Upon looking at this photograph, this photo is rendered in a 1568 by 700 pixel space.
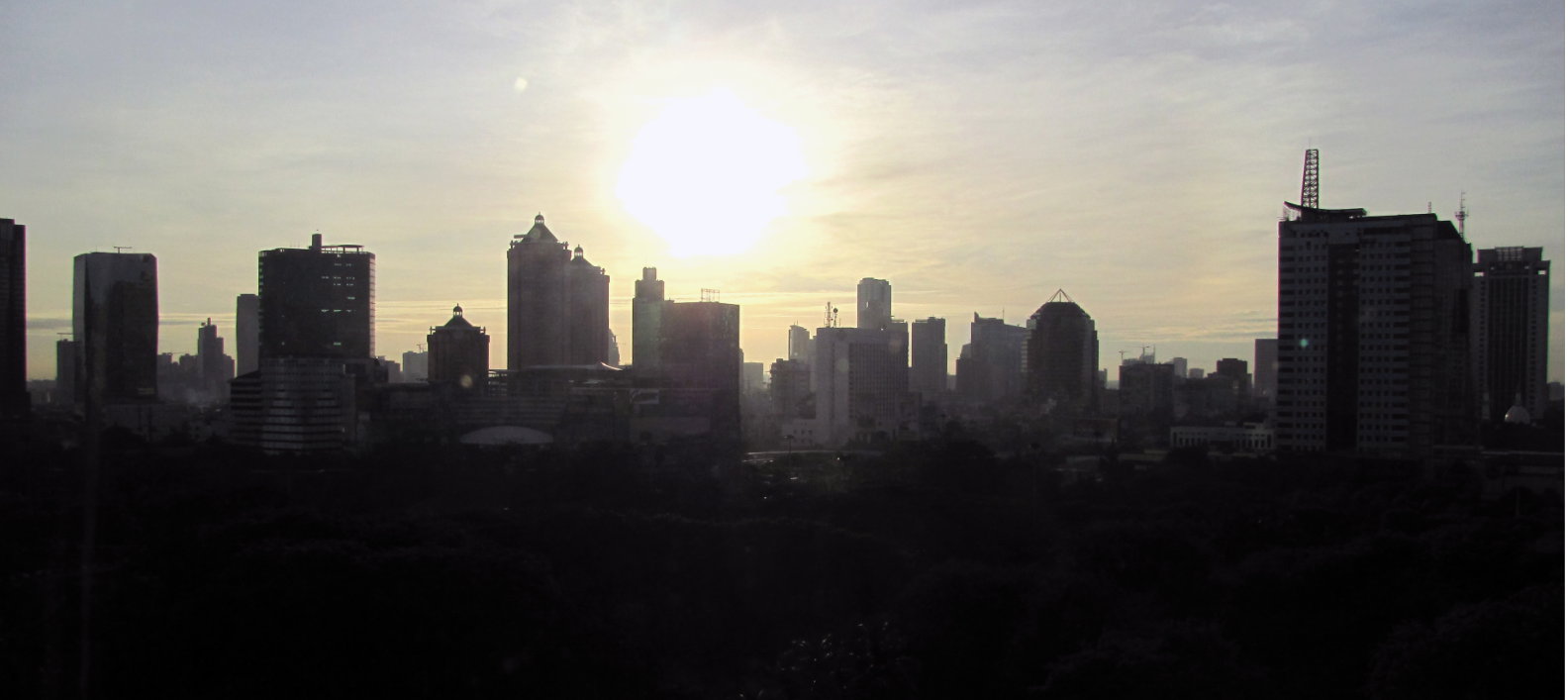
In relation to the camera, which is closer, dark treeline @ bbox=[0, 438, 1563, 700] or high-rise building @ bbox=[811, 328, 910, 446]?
dark treeline @ bbox=[0, 438, 1563, 700]

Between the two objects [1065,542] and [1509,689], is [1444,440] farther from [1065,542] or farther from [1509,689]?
[1509,689]

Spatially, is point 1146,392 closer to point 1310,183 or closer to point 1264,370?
point 1264,370

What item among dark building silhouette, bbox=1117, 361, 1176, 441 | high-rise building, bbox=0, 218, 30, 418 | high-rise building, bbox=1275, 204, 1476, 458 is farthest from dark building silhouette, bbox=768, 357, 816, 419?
high-rise building, bbox=0, 218, 30, 418

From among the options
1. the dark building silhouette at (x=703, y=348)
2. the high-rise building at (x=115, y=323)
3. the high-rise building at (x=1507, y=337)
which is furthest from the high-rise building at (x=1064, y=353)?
the high-rise building at (x=115, y=323)

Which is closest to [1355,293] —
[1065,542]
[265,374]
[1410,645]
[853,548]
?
[1065,542]

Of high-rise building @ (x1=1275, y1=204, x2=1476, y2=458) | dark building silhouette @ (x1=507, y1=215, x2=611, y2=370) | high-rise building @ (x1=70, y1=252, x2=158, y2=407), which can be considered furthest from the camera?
dark building silhouette @ (x1=507, y1=215, x2=611, y2=370)

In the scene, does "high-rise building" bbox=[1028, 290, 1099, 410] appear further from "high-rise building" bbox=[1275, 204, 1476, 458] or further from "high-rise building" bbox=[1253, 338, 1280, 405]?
"high-rise building" bbox=[1275, 204, 1476, 458]

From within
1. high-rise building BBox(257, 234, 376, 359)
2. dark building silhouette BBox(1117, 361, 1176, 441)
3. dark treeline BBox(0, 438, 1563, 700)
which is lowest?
dark treeline BBox(0, 438, 1563, 700)

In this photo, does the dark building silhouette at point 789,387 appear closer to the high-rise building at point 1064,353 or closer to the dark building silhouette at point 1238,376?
the high-rise building at point 1064,353
